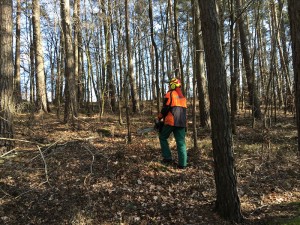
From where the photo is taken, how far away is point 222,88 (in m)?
4.85

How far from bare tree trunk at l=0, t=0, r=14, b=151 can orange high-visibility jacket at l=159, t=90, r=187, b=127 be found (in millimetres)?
3773

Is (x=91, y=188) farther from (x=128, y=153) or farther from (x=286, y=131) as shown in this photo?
(x=286, y=131)

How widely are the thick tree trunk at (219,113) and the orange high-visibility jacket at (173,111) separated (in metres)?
2.03

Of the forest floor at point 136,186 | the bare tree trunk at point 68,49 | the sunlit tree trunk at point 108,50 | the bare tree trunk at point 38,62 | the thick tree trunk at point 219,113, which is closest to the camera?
the thick tree trunk at point 219,113

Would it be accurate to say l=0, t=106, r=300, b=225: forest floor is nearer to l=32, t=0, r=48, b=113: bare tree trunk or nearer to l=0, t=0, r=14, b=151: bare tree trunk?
l=0, t=0, r=14, b=151: bare tree trunk

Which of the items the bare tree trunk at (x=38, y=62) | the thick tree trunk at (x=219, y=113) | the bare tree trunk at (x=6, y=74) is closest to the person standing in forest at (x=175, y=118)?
the thick tree trunk at (x=219, y=113)

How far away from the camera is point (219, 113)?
485 cm

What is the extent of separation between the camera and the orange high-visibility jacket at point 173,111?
273 inches

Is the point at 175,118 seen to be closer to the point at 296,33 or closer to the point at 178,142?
the point at 178,142

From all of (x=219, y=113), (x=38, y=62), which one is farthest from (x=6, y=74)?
(x=38, y=62)

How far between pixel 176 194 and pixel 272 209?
1862 millimetres

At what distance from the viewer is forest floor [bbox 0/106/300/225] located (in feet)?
17.0

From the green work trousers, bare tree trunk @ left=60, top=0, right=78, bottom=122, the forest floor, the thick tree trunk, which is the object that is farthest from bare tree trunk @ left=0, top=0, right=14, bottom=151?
the thick tree trunk

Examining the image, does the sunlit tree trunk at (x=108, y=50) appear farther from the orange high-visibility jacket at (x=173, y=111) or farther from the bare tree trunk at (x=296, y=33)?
the bare tree trunk at (x=296, y=33)
